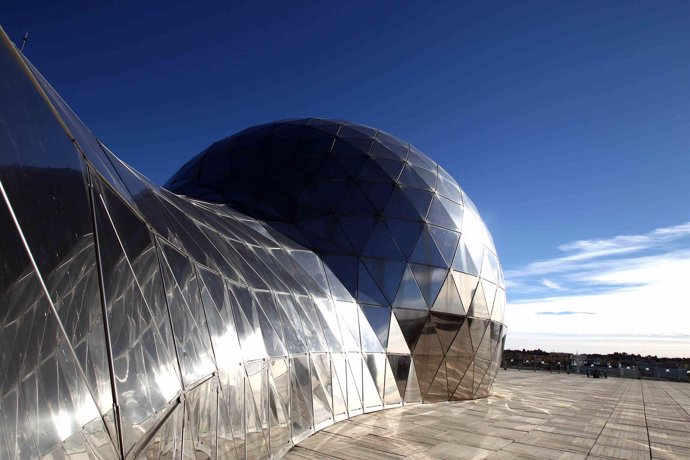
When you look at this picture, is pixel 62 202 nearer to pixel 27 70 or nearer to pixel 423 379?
pixel 27 70

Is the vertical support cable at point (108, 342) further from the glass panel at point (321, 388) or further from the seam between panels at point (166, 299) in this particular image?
the glass panel at point (321, 388)

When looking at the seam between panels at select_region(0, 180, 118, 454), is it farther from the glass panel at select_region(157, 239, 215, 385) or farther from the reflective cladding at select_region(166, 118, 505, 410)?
the reflective cladding at select_region(166, 118, 505, 410)

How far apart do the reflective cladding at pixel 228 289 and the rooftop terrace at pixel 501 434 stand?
3.31ft

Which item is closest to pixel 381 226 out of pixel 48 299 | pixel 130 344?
pixel 130 344

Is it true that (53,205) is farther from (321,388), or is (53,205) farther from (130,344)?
(321,388)

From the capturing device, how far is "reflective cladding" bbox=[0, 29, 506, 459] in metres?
3.64

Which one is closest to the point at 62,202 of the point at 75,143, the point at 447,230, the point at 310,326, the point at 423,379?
the point at 75,143

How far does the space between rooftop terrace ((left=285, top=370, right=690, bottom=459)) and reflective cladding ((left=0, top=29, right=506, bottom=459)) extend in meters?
1.01

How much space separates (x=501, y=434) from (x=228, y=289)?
354 inches

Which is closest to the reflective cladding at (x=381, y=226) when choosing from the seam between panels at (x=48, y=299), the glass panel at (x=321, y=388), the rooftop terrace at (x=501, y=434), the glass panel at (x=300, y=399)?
the rooftop terrace at (x=501, y=434)

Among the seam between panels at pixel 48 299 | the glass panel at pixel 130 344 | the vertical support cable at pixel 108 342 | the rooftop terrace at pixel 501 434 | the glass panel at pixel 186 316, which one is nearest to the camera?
the seam between panels at pixel 48 299

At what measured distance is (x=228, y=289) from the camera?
10328 millimetres

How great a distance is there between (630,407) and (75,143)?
24.9 meters

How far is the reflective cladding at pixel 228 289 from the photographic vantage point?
143 inches
